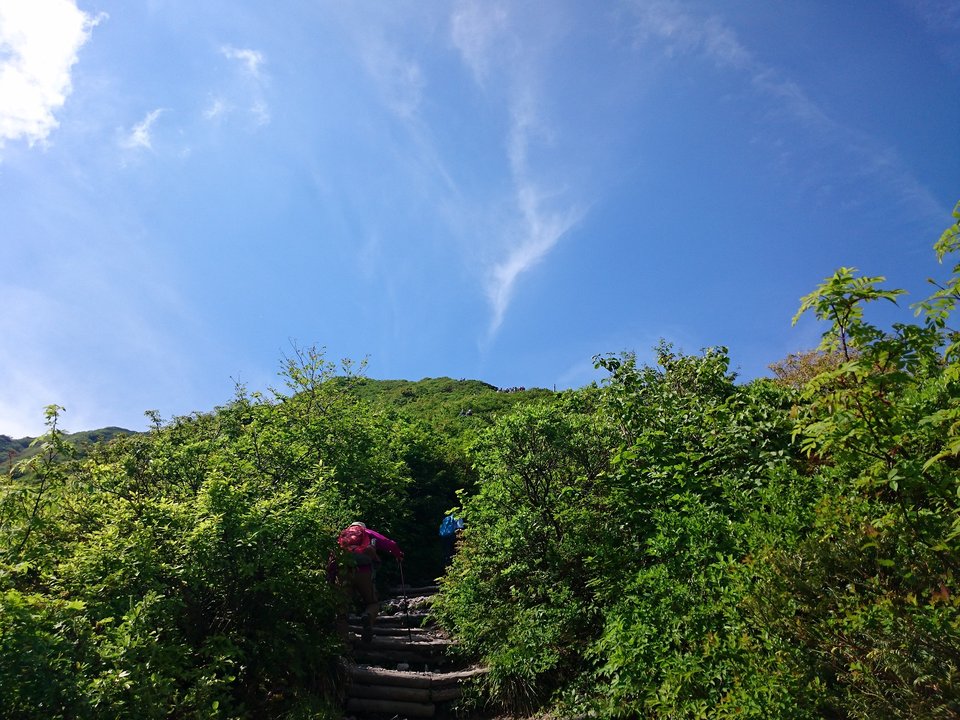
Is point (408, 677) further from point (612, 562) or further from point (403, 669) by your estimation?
point (612, 562)

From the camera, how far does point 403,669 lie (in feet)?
32.3

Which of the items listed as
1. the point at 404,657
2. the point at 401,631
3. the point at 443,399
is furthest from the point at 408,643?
the point at 443,399

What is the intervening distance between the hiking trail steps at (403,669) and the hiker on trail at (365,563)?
0.25m

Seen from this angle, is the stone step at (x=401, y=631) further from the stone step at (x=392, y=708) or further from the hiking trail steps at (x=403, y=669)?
the stone step at (x=392, y=708)

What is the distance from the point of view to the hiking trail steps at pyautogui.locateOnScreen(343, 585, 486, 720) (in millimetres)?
9000

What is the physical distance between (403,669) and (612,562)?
4432 millimetres

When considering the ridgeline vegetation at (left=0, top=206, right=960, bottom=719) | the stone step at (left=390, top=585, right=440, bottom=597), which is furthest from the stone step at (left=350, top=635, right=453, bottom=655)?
the stone step at (left=390, top=585, right=440, bottom=597)

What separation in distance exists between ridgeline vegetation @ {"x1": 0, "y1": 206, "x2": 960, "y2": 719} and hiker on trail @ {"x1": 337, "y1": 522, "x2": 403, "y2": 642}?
561mm

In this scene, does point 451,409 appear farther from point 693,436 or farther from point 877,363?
point 877,363

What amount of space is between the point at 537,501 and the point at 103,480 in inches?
321

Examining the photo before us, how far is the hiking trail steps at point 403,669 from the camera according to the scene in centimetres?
900

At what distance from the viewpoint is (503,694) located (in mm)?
8242

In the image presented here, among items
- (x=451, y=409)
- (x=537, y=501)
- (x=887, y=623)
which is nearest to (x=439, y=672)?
(x=537, y=501)

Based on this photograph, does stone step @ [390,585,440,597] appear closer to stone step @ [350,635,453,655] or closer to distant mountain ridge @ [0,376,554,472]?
Result: stone step @ [350,635,453,655]
